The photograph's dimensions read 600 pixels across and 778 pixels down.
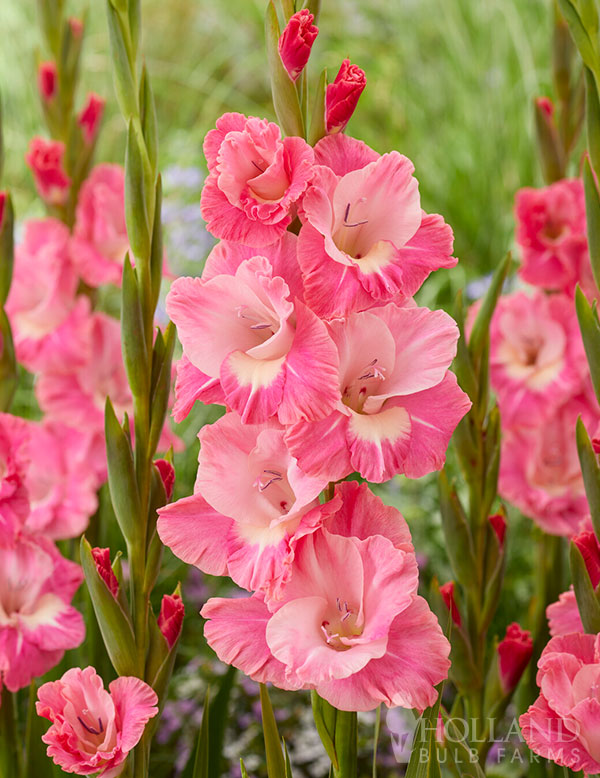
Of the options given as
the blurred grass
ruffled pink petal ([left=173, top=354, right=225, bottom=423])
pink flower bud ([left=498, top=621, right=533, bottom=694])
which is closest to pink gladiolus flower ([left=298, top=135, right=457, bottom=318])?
ruffled pink petal ([left=173, top=354, right=225, bottom=423])

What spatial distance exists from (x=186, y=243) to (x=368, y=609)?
6.92 feet

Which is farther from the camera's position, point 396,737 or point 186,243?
point 186,243

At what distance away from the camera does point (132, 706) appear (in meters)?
0.76

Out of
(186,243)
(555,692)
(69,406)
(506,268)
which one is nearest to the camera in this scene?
(555,692)

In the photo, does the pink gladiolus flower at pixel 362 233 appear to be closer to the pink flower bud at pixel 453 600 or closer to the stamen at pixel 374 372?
the stamen at pixel 374 372

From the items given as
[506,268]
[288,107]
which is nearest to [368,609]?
[288,107]

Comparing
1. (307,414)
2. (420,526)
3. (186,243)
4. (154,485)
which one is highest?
(307,414)

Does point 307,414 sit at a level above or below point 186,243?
above

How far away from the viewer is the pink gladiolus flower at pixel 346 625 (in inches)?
25.0

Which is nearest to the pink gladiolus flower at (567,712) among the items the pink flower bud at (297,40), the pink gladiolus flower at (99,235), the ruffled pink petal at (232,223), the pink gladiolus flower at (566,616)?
the pink gladiolus flower at (566,616)

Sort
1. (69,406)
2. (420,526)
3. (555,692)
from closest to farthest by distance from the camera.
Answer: (555,692), (69,406), (420,526)

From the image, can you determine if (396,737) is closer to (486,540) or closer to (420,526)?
(486,540)

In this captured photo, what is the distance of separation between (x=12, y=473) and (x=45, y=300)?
1.78 ft

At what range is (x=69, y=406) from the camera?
144 centimetres
